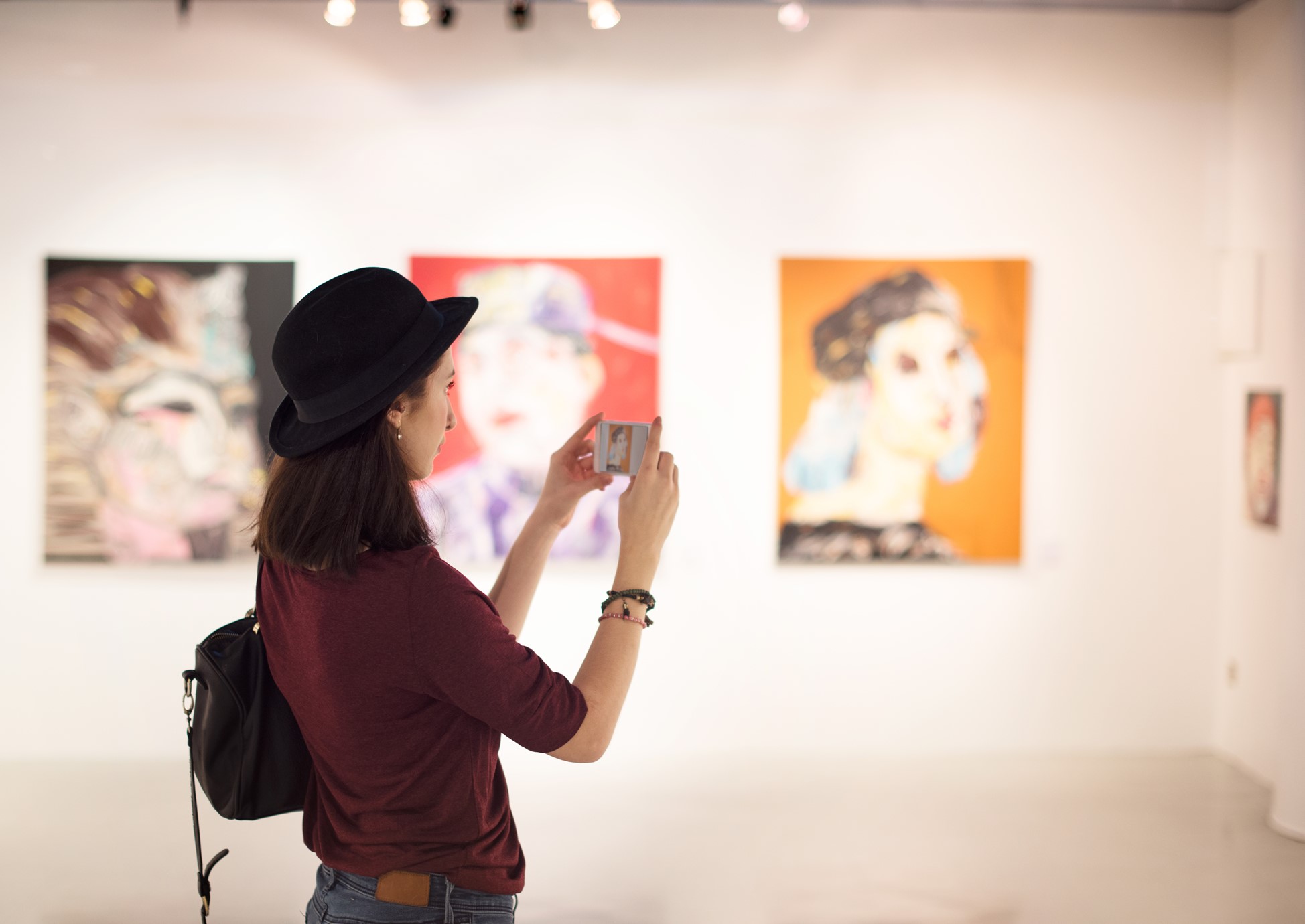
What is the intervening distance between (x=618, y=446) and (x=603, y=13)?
2424 millimetres

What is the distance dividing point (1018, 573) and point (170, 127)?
14.4ft

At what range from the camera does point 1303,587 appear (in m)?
3.64

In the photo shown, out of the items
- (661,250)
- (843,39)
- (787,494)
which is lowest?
(787,494)

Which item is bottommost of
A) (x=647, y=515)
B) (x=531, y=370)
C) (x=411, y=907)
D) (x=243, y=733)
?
(x=411, y=907)

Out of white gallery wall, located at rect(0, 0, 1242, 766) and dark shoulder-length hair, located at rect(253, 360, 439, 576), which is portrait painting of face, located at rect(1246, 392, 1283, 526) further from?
dark shoulder-length hair, located at rect(253, 360, 439, 576)

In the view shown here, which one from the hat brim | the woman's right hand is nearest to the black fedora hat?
the hat brim

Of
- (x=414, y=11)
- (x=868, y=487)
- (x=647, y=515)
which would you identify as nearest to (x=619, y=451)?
(x=647, y=515)

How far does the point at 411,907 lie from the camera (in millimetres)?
1212

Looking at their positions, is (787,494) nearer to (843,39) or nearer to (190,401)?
(843,39)

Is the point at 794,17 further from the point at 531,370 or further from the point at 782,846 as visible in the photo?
the point at 782,846

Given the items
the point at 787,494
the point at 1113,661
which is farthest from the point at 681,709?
the point at 1113,661

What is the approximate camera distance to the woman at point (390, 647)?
3.71 feet

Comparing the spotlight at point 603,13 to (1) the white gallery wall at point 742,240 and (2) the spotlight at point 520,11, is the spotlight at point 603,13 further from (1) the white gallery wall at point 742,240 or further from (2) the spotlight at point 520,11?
(1) the white gallery wall at point 742,240

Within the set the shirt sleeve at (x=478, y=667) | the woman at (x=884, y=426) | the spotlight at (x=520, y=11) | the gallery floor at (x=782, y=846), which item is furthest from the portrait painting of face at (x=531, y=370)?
the shirt sleeve at (x=478, y=667)
